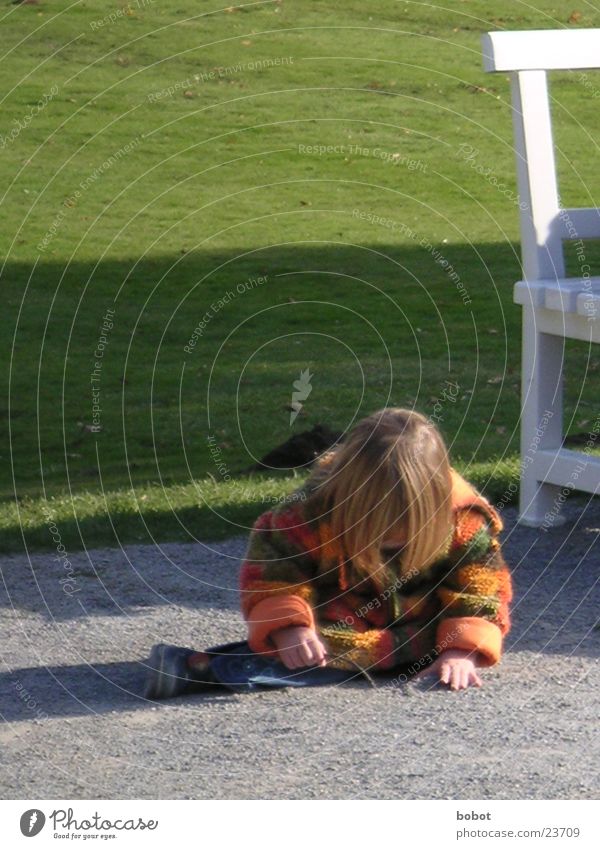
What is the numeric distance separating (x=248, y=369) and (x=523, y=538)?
142 inches

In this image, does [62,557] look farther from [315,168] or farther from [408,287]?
[315,168]

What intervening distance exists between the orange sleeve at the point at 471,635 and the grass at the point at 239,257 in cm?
125

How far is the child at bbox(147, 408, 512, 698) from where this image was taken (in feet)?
11.5

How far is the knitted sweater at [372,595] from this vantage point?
11.7 ft

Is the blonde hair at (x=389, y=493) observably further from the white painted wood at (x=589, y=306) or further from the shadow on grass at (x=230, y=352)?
the shadow on grass at (x=230, y=352)

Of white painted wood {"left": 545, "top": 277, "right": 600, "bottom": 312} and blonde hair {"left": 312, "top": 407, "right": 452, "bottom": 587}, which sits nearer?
blonde hair {"left": 312, "top": 407, "right": 452, "bottom": 587}

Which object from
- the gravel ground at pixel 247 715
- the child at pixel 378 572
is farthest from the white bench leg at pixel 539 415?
the child at pixel 378 572

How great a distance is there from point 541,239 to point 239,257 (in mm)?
4789

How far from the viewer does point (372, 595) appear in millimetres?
3658

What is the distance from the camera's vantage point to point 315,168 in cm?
1303

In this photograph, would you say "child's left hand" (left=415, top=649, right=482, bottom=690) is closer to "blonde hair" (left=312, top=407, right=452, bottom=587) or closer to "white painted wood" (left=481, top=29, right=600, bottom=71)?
"blonde hair" (left=312, top=407, right=452, bottom=587)

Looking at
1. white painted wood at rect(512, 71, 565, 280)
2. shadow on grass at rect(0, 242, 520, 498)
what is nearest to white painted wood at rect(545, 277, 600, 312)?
white painted wood at rect(512, 71, 565, 280)

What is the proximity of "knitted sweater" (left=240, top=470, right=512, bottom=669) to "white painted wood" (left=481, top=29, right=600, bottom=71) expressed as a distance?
73.5 inches

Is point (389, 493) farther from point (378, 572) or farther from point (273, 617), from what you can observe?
point (273, 617)
